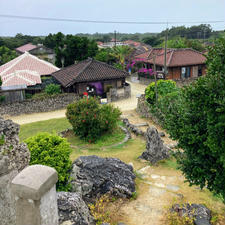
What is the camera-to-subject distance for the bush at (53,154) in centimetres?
855

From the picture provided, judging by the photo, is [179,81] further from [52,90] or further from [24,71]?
[24,71]

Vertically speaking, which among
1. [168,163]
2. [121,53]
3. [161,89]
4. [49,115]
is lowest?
[49,115]

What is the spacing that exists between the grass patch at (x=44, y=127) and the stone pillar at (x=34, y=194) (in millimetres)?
14567

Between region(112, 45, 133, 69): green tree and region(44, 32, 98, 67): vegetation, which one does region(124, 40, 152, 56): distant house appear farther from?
region(44, 32, 98, 67): vegetation

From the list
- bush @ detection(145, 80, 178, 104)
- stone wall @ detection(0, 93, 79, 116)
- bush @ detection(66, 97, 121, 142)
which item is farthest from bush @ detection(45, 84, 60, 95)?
bush @ detection(66, 97, 121, 142)

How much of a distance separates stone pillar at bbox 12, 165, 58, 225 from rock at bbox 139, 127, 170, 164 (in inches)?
341

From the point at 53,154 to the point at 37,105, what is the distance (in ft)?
50.2

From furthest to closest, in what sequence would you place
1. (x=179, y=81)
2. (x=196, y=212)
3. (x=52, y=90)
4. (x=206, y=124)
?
(x=179, y=81)
(x=52, y=90)
(x=196, y=212)
(x=206, y=124)

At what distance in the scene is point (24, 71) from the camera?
28531mm

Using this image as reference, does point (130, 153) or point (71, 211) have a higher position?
point (71, 211)

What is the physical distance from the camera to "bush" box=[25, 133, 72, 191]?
855 cm

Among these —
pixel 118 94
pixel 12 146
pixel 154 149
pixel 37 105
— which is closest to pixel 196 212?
pixel 154 149

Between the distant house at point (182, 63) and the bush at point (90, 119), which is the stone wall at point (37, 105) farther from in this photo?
the distant house at point (182, 63)

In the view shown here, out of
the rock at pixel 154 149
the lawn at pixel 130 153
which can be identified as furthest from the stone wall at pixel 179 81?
the rock at pixel 154 149
